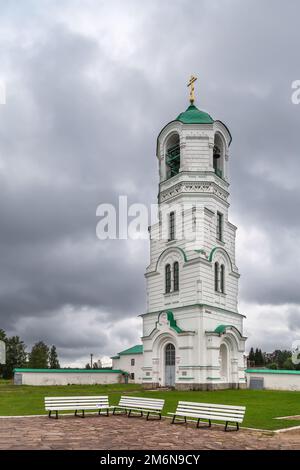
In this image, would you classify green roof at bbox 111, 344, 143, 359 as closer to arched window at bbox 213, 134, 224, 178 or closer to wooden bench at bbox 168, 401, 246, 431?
arched window at bbox 213, 134, 224, 178

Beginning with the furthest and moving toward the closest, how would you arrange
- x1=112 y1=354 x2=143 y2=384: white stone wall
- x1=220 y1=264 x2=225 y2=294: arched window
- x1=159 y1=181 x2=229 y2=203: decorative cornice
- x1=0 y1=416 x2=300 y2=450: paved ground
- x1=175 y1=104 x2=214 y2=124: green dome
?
x1=112 y1=354 x2=143 y2=384: white stone wall < x1=175 y1=104 x2=214 y2=124: green dome < x1=159 y1=181 x2=229 y2=203: decorative cornice < x1=220 y1=264 x2=225 y2=294: arched window < x1=0 y1=416 x2=300 y2=450: paved ground

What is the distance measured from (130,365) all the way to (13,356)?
18.1 meters

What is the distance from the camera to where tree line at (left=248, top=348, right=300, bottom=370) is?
250ft

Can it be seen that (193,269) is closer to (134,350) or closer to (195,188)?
(195,188)

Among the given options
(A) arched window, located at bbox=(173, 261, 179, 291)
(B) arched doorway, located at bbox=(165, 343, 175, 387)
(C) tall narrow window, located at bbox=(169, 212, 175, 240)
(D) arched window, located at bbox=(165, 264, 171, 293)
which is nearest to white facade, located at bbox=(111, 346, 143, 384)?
(B) arched doorway, located at bbox=(165, 343, 175, 387)

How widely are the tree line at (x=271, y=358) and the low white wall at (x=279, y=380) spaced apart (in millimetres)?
40567

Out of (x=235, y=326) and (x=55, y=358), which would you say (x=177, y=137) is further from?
(x=55, y=358)

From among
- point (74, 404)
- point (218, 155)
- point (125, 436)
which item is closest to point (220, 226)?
point (218, 155)

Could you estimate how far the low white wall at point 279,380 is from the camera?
33.8 m

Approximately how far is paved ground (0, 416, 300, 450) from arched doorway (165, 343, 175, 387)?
17711mm

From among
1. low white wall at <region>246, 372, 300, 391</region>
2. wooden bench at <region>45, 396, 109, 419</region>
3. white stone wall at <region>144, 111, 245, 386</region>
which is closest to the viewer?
wooden bench at <region>45, 396, 109, 419</region>

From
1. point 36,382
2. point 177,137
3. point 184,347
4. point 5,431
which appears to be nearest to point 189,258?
point 184,347

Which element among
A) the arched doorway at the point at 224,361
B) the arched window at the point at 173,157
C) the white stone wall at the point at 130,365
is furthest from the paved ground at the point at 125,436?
the white stone wall at the point at 130,365
